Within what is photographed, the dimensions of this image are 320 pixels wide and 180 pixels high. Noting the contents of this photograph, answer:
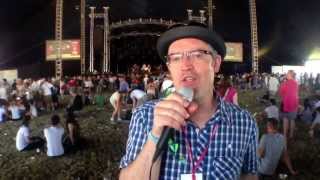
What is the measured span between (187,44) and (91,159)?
7116 mm

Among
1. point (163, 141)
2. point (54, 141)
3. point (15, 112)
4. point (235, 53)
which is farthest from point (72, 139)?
point (235, 53)

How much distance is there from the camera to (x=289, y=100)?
359 inches

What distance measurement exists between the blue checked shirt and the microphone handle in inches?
4.5

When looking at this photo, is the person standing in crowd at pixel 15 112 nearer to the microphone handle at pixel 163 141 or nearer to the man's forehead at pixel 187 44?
the man's forehead at pixel 187 44

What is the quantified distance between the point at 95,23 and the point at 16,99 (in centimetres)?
1339

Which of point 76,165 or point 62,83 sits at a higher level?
point 62,83

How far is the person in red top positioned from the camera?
9039 mm

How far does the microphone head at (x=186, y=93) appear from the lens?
1379 mm

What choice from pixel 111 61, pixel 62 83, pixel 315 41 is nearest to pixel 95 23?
pixel 111 61

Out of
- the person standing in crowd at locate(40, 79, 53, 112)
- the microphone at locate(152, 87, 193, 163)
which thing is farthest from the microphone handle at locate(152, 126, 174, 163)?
the person standing in crowd at locate(40, 79, 53, 112)

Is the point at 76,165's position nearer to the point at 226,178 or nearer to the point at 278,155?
the point at 278,155

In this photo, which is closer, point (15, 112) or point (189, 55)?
point (189, 55)

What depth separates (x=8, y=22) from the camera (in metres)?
25.1

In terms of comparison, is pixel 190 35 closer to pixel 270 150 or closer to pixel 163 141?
pixel 163 141
